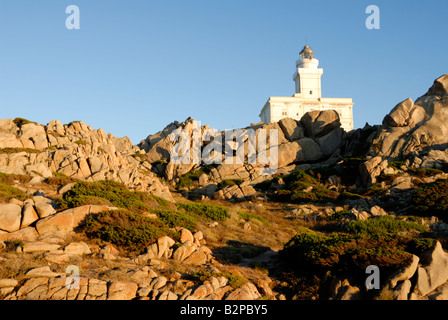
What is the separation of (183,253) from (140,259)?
5.05 feet

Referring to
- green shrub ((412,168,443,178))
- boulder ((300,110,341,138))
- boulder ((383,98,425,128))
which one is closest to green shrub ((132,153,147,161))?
boulder ((300,110,341,138))

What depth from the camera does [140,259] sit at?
1135 cm

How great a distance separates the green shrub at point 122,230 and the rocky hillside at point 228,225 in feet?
0.13

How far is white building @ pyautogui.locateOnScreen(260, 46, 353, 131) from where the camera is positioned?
67969 millimetres

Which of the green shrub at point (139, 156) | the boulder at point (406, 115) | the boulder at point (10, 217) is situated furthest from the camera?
the green shrub at point (139, 156)

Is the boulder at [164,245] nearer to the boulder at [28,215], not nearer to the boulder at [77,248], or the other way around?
the boulder at [77,248]

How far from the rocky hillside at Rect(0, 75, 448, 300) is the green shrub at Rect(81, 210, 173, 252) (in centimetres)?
4

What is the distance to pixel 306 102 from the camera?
2731 inches

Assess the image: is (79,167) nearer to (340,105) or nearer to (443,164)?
(443,164)

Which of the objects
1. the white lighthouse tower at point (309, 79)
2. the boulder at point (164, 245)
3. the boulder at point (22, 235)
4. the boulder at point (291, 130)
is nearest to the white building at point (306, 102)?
the white lighthouse tower at point (309, 79)

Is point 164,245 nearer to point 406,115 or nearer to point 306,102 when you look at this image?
point 406,115

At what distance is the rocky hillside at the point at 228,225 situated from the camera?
31.7ft

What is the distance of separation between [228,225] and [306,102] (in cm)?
5437

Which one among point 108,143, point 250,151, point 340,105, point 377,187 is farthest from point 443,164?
point 340,105
